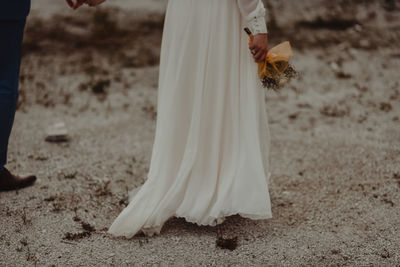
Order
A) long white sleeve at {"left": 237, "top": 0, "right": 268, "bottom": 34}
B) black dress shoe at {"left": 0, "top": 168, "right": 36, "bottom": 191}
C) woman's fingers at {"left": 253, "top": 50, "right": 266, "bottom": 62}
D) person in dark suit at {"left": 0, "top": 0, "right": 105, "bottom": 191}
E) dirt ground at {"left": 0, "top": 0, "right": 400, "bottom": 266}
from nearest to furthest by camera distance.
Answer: long white sleeve at {"left": 237, "top": 0, "right": 268, "bottom": 34} → woman's fingers at {"left": 253, "top": 50, "right": 266, "bottom": 62} → dirt ground at {"left": 0, "top": 0, "right": 400, "bottom": 266} → person in dark suit at {"left": 0, "top": 0, "right": 105, "bottom": 191} → black dress shoe at {"left": 0, "top": 168, "right": 36, "bottom": 191}

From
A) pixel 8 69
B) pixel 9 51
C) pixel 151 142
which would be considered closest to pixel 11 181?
pixel 8 69

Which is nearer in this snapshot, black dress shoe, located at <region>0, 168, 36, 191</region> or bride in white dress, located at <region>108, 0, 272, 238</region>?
bride in white dress, located at <region>108, 0, 272, 238</region>

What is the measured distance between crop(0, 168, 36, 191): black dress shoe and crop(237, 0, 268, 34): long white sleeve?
2.18 metres

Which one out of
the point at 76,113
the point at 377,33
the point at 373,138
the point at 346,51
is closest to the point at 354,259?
the point at 373,138

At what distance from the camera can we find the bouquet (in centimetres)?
292

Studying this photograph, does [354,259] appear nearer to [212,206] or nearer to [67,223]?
[212,206]

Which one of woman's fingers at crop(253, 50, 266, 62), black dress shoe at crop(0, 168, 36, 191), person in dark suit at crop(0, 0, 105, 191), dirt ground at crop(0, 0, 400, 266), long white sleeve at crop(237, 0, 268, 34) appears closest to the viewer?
long white sleeve at crop(237, 0, 268, 34)

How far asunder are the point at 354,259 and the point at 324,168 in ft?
5.06

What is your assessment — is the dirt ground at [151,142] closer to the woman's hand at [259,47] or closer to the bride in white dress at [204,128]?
the bride in white dress at [204,128]

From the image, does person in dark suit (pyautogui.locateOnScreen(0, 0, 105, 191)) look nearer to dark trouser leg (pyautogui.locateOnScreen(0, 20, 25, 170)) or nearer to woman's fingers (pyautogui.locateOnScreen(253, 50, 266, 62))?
dark trouser leg (pyautogui.locateOnScreen(0, 20, 25, 170))

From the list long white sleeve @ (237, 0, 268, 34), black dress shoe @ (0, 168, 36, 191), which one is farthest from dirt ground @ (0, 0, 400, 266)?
long white sleeve @ (237, 0, 268, 34)

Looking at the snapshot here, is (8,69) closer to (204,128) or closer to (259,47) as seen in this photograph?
(204,128)

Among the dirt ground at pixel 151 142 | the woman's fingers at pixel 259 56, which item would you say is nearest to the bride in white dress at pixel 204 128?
the woman's fingers at pixel 259 56

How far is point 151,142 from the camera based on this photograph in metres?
5.05
